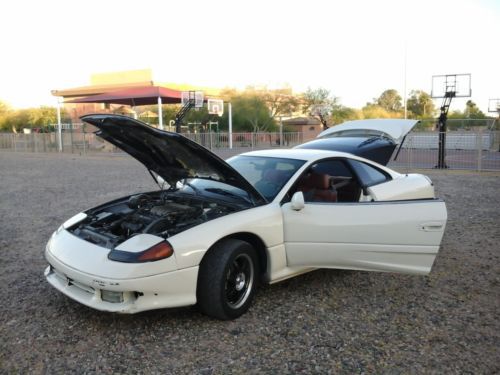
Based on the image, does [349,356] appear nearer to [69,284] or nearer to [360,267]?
[360,267]

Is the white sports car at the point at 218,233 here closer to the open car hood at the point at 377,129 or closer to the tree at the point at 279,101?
the open car hood at the point at 377,129

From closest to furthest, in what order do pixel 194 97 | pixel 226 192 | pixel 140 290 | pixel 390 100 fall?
1. pixel 140 290
2. pixel 226 192
3. pixel 194 97
4. pixel 390 100

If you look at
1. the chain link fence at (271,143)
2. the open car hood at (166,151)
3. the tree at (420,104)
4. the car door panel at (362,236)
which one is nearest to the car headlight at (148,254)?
the open car hood at (166,151)

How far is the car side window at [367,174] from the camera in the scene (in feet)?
17.0

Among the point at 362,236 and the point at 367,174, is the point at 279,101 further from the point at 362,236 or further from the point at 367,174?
the point at 362,236

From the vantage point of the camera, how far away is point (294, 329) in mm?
3750

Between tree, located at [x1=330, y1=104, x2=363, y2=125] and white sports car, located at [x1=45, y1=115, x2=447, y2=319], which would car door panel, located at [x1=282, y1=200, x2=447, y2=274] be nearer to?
white sports car, located at [x1=45, y1=115, x2=447, y2=319]

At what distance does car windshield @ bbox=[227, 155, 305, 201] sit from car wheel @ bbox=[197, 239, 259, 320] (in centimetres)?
68

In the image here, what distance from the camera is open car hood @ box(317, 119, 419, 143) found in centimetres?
879

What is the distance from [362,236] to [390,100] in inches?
3790

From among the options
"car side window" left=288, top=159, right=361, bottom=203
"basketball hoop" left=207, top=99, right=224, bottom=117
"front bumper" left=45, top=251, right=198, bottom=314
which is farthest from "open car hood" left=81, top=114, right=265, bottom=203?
"basketball hoop" left=207, top=99, right=224, bottom=117

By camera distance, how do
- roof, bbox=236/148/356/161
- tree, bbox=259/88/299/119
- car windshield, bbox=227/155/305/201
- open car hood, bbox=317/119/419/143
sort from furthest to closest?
tree, bbox=259/88/299/119 < open car hood, bbox=317/119/419/143 < roof, bbox=236/148/356/161 < car windshield, bbox=227/155/305/201

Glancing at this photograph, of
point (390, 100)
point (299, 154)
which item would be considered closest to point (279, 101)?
point (390, 100)

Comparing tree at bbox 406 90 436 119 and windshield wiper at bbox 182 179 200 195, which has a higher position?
tree at bbox 406 90 436 119
